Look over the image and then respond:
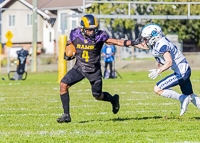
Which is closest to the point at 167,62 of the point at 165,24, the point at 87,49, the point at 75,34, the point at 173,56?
the point at 173,56

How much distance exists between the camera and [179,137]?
5.09 meters

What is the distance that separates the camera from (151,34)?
21.1 feet

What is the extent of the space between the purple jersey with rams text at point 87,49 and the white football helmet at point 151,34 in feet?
1.91

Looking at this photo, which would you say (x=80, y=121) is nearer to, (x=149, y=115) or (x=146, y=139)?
(x=149, y=115)

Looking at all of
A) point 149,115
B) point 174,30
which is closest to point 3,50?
point 174,30

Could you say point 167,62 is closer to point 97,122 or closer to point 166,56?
point 166,56

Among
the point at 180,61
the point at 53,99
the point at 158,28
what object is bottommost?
the point at 53,99

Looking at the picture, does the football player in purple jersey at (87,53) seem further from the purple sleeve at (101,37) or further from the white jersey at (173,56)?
the white jersey at (173,56)

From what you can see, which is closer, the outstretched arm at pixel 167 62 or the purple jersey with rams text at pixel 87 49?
the outstretched arm at pixel 167 62

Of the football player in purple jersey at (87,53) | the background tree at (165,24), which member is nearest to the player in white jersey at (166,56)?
the football player in purple jersey at (87,53)

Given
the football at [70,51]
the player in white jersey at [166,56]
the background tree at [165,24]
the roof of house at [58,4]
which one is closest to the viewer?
the player in white jersey at [166,56]

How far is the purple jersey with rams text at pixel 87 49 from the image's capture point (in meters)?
6.53

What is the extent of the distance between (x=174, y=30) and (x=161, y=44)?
31513 millimetres

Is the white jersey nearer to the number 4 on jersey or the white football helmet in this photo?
the white football helmet
